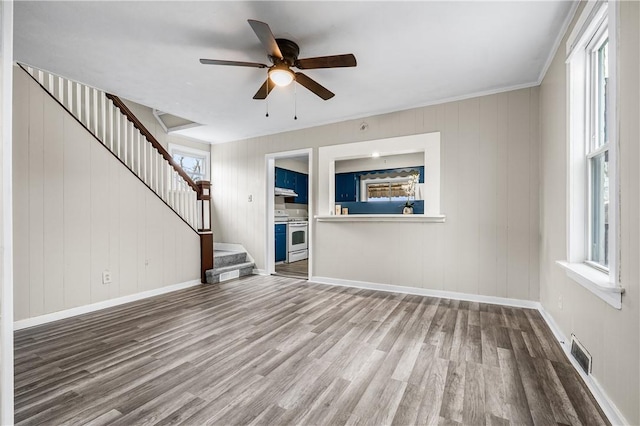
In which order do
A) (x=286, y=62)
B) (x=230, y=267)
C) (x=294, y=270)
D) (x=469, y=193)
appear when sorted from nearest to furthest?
1. (x=286, y=62)
2. (x=469, y=193)
3. (x=230, y=267)
4. (x=294, y=270)

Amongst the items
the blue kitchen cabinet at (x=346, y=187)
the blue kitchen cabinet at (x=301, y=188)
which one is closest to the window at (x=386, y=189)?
the blue kitchen cabinet at (x=346, y=187)

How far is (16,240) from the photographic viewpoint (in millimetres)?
2779

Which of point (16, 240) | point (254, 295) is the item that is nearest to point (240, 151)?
point (254, 295)

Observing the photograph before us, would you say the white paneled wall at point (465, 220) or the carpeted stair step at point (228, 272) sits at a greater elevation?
the white paneled wall at point (465, 220)

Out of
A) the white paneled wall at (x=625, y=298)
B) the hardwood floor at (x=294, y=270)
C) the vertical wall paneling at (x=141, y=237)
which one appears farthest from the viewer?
the hardwood floor at (x=294, y=270)

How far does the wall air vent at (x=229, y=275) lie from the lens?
15.8 feet

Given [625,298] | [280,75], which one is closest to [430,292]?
[625,298]

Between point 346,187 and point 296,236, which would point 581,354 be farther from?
point 346,187

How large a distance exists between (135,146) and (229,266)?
2.40m

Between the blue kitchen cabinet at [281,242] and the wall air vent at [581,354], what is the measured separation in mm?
5047

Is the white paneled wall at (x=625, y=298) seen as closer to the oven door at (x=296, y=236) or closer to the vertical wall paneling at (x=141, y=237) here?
the vertical wall paneling at (x=141, y=237)

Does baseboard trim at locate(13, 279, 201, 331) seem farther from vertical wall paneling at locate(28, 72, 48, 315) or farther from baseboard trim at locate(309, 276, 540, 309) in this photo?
baseboard trim at locate(309, 276, 540, 309)

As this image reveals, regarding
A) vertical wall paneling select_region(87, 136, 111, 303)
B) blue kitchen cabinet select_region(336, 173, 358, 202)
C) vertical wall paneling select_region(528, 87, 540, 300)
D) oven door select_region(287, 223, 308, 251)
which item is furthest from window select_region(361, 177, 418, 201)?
vertical wall paneling select_region(87, 136, 111, 303)

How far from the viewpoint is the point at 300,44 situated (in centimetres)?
Answer: 253
